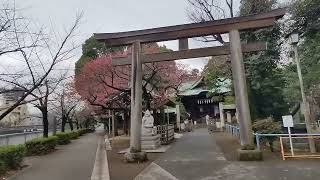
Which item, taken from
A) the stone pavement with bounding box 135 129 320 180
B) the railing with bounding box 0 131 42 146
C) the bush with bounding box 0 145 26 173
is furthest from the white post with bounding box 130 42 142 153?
the railing with bounding box 0 131 42 146

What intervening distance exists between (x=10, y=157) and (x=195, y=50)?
8.13m

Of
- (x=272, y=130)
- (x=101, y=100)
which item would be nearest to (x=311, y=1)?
(x=272, y=130)

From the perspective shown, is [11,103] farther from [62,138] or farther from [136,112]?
[62,138]

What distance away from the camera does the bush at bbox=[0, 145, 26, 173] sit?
1107 cm

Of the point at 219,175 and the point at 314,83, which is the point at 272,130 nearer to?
the point at 219,175

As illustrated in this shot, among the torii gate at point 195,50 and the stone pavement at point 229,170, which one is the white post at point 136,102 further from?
the stone pavement at point 229,170

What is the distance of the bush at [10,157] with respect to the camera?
11.1 meters

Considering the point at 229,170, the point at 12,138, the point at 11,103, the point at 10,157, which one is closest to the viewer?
the point at 229,170

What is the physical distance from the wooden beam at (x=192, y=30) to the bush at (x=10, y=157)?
17.9 ft

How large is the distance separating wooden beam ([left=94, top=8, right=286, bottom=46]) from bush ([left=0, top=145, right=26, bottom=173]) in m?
5.44

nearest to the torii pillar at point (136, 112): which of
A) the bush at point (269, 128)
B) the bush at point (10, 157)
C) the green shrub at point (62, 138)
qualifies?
the bush at point (10, 157)

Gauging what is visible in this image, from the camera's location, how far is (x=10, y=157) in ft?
39.1

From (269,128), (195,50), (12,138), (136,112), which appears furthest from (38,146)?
(269,128)

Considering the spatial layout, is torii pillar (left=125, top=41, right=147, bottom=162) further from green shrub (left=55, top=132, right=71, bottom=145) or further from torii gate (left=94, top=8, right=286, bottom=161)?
green shrub (left=55, top=132, right=71, bottom=145)
